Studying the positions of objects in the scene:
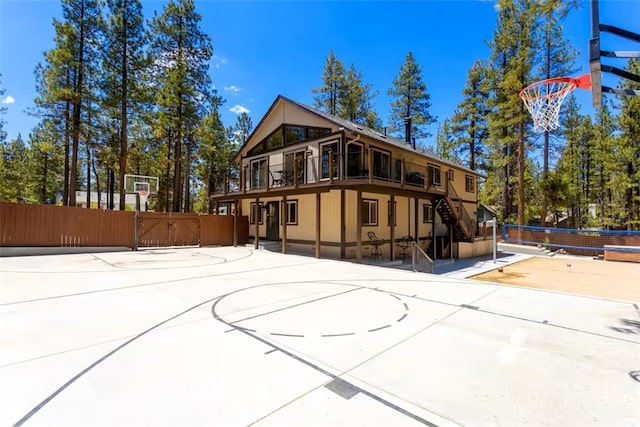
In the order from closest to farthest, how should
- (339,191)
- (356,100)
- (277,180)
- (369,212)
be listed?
(339,191) < (369,212) < (277,180) < (356,100)

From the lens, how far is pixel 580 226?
29.2 meters

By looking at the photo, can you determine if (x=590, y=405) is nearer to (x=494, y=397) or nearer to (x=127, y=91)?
(x=494, y=397)

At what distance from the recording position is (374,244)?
13.9 m

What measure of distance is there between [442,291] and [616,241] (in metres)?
17.4

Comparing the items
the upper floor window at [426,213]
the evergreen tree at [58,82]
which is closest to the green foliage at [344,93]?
the upper floor window at [426,213]

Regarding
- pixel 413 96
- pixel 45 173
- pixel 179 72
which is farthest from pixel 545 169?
pixel 45 173

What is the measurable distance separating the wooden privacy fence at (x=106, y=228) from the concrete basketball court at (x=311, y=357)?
7485 millimetres

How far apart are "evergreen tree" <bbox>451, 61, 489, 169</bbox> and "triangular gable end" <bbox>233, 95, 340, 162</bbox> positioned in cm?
1823

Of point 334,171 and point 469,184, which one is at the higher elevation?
point 469,184

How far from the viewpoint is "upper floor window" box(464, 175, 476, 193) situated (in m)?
21.5

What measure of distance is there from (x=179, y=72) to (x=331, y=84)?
12.6 m

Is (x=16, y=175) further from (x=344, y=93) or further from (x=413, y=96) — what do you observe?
(x=413, y=96)

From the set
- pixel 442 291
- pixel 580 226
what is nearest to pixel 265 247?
pixel 442 291

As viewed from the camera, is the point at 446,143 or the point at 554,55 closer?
the point at 554,55
